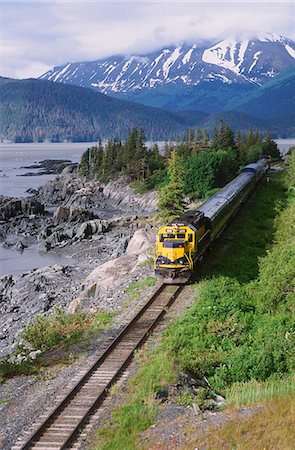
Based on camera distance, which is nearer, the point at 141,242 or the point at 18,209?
the point at 141,242

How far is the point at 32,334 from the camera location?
2380 cm

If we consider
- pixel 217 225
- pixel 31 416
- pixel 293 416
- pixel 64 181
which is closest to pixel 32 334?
pixel 31 416

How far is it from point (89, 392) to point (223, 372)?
4.83 metres

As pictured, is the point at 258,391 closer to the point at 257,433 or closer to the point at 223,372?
the point at 223,372

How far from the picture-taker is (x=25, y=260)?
61.3 metres

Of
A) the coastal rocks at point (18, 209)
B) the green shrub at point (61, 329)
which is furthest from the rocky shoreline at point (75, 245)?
the green shrub at point (61, 329)

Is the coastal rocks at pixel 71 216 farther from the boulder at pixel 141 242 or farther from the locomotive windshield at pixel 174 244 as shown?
the locomotive windshield at pixel 174 244

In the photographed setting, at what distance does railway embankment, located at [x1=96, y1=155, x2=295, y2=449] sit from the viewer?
14391 mm

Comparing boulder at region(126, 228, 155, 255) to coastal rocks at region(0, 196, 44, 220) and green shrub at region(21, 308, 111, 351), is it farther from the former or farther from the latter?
coastal rocks at region(0, 196, 44, 220)

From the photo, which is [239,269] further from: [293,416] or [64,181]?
[64,181]

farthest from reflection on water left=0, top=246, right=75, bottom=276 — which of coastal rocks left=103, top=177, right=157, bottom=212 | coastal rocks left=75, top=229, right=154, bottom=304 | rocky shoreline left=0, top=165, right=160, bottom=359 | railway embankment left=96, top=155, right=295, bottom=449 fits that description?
coastal rocks left=103, top=177, right=157, bottom=212

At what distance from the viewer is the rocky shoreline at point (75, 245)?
1325 inches

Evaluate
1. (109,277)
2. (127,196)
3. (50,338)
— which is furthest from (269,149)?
(50,338)

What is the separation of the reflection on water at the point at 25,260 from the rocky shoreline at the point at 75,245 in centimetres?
108
